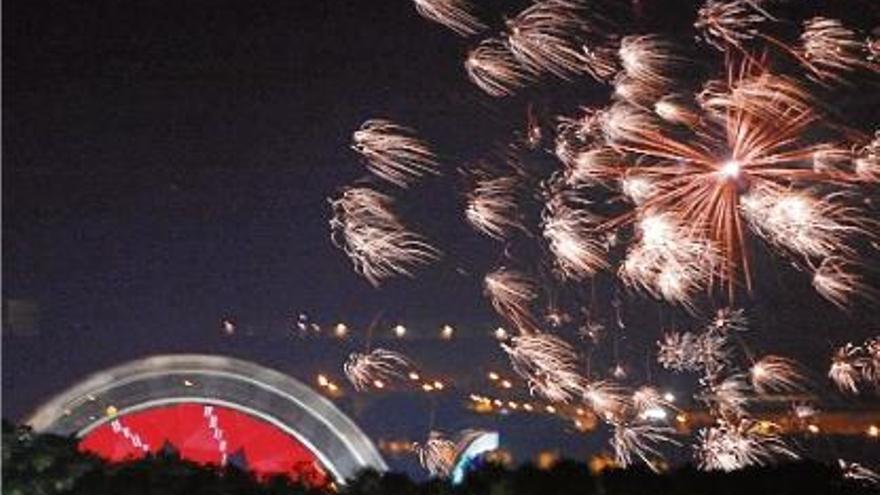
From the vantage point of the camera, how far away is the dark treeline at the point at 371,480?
332 inches

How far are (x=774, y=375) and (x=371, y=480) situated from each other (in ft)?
47.2

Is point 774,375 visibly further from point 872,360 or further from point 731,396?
point 872,360

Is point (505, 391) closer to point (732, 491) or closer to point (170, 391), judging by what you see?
point (170, 391)

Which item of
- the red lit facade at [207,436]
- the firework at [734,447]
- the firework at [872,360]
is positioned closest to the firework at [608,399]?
the firework at [734,447]

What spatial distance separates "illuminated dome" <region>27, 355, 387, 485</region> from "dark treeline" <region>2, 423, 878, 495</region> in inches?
149

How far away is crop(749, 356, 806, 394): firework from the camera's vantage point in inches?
845

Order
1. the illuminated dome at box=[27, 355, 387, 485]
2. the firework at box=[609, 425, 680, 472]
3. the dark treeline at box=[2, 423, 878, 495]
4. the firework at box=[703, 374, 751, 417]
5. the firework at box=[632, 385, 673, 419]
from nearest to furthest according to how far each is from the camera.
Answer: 1. the dark treeline at box=[2, 423, 878, 495]
2. the illuminated dome at box=[27, 355, 387, 485]
3. the firework at box=[609, 425, 680, 472]
4. the firework at box=[632, 385, 673, 419]
5. the firework at box=[703, 374, 751, 417]

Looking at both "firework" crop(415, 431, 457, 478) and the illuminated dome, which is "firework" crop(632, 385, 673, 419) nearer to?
"firework" crop(415, 431, 457, 478)

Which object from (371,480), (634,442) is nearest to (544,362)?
(634,442)

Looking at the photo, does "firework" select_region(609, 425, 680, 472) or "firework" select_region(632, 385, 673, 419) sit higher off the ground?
"firework" select_region(632, 385, 673, 419)

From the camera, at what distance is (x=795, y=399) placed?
26.7m

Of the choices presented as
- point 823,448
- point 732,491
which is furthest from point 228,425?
point 823,448

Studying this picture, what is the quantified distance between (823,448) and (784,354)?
7.88 ft

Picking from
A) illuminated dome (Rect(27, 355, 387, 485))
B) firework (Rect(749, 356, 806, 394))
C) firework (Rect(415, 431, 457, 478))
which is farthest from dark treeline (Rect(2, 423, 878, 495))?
firework (Rect(749, 356, 806, 394))
